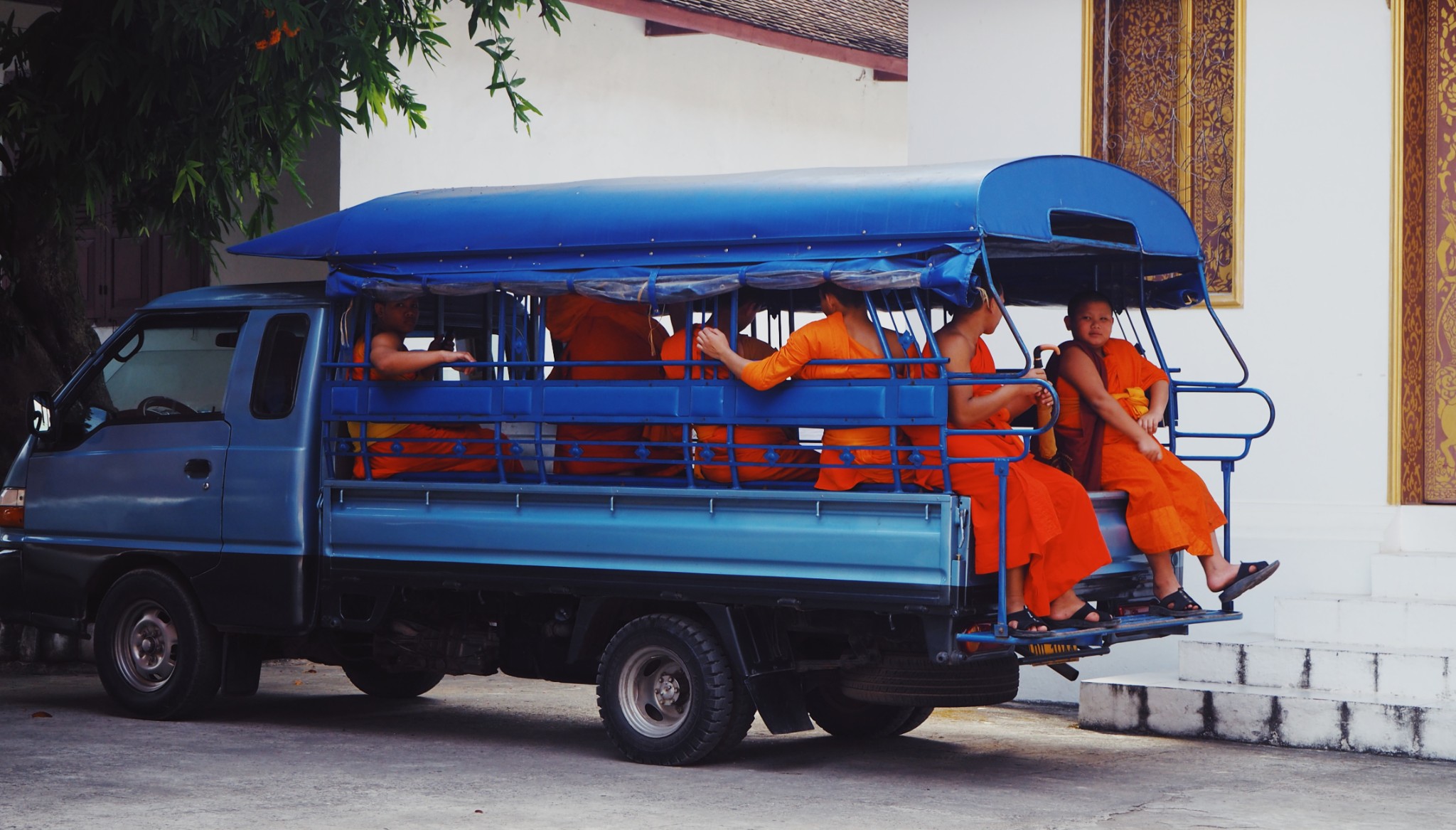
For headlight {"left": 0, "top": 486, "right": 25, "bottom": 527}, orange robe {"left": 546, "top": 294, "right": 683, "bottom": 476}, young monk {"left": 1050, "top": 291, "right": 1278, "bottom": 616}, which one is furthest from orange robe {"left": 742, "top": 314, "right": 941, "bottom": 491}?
headlight {"left": 0, "top": 486, "right": 25, "bottom": 527}

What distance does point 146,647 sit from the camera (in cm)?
840

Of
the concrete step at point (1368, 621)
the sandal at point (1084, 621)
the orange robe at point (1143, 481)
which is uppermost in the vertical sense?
the orange robe at point (1143, 481)

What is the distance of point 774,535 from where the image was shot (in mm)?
6730

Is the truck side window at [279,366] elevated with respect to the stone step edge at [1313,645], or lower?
elevated

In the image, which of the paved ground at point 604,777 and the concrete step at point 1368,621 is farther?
the concrete step at point 1368,621

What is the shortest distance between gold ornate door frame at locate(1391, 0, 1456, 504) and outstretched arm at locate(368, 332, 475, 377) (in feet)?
15.5

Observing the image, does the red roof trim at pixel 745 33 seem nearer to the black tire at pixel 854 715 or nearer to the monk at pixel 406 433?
the monk at pixel 406 433

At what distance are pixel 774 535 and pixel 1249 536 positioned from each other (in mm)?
3595

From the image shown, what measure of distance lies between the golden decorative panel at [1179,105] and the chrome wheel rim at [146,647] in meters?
5.40

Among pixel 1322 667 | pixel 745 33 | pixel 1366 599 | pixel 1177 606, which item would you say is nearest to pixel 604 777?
pixel 1177 606

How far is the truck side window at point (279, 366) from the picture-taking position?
317 inches

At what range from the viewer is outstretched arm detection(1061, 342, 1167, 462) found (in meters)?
7.38

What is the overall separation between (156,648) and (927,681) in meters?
3.69

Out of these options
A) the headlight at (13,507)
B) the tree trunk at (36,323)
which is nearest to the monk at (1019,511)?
the headlight at (13,507)
